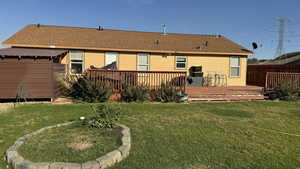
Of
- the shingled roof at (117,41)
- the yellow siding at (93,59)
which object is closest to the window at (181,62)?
the shingled roof at (117,41)

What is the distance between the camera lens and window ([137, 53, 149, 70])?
11.7 meters

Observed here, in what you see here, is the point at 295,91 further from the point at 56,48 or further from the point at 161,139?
the point at 56,48

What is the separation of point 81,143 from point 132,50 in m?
8.58

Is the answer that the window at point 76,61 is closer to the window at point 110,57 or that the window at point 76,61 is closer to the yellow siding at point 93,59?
the yellow siding at point 93,59

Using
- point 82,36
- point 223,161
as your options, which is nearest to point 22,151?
point 223,161

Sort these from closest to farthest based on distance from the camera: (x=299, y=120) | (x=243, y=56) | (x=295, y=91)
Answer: (x=299, y=120) < (x=295, y=91) < (x=243, y=56)

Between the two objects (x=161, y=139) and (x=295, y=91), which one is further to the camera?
(x=295, y=91)

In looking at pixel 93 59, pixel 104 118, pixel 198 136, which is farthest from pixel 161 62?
pixel 198 136

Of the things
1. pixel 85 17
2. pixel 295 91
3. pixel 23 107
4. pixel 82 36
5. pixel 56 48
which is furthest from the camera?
pixel 85 17

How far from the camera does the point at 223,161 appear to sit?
2.80 metres

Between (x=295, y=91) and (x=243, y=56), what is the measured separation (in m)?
4.77

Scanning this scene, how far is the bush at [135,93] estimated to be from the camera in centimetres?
763

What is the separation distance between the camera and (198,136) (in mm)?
3824

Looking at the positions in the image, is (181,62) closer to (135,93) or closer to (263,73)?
(135,93)
